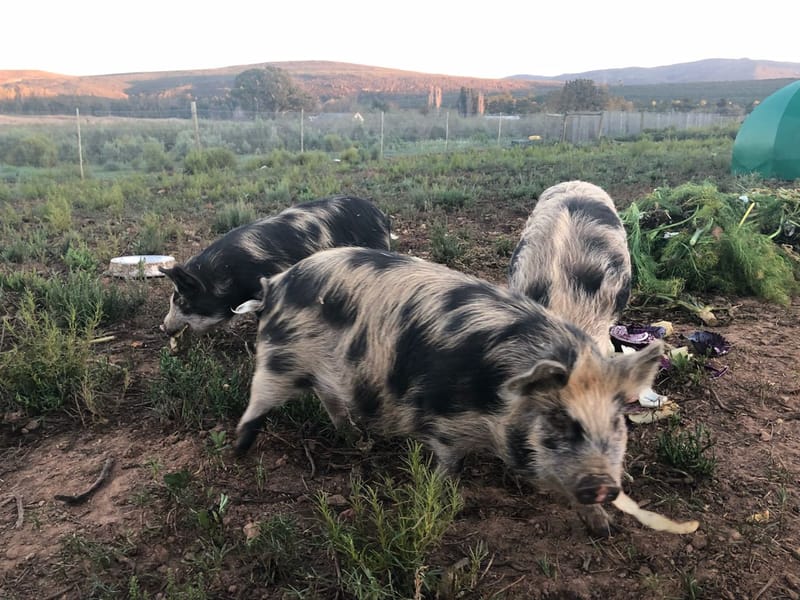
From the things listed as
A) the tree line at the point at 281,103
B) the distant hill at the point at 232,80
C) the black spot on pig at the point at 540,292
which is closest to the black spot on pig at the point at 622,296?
the black spot on pig at the point at 540,292

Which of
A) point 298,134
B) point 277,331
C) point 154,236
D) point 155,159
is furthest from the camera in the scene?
point 298,134

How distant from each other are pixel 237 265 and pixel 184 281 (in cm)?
42

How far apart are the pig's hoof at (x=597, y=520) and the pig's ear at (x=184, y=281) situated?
314cm

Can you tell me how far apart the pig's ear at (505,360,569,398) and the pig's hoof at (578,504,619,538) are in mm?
672

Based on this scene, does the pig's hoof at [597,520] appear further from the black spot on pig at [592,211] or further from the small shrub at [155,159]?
the small shrub at [155,159]

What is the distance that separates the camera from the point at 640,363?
240 centimetres

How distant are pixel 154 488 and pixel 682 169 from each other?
14484mm

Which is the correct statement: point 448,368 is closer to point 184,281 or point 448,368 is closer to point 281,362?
point 281,362

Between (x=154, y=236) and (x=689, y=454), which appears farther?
(x=154, y=236)

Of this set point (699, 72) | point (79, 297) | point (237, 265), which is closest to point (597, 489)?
point (237, 265)

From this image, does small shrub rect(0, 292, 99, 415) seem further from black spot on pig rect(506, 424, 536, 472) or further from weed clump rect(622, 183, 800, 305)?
weed clump rect(622, 183, 800, 305)

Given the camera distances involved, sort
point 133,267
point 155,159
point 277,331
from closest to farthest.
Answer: point 277,331
point 133,267
point 155,159

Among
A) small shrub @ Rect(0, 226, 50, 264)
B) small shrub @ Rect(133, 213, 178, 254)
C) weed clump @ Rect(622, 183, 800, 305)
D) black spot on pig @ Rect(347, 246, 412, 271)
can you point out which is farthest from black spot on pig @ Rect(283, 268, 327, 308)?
small shrub @ Rect(0, 226, 50, 264)

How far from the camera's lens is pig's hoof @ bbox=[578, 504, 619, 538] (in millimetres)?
2682
